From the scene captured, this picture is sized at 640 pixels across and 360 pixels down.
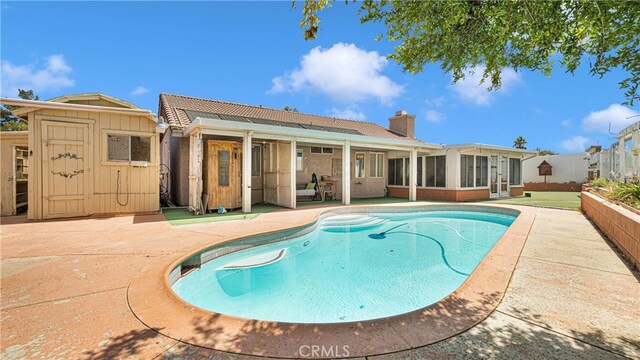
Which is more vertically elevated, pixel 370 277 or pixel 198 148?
pixel 198 148

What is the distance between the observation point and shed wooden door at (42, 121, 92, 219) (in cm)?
731

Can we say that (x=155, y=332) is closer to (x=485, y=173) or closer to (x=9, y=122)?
(x=485, y=173)

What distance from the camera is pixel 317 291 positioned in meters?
4.15

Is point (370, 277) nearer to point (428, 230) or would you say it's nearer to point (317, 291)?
point (317, 291)

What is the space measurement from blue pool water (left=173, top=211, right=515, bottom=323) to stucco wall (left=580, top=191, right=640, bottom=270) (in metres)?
2.14

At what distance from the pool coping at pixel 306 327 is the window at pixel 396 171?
13.1 meters

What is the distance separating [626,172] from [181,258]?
16719 millimetres

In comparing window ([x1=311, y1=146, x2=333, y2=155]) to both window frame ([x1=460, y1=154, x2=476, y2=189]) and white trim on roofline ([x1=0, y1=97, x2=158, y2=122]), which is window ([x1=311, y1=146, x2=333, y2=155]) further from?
white trim on roofline ([x1=0, y1=97, x2=158, y2=122])

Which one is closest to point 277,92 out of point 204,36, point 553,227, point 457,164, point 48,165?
point 204,36

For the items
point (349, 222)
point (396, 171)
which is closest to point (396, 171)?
point (396, 171)

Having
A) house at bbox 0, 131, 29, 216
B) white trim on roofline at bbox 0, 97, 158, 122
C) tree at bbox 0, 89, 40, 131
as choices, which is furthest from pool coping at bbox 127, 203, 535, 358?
tree at bbox 0, 89, 40, 131

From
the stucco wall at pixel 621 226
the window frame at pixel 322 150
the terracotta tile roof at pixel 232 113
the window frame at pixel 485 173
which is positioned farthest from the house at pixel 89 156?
the window frame at pixel 485 173

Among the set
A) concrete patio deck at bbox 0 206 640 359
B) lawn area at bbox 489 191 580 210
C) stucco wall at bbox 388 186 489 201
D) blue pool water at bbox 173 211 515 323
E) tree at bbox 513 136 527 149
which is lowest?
blue pool water at bbox 173 211 515 323

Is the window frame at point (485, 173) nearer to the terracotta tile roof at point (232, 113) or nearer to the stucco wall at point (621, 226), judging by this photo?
the terracotta tile roof at point (232, 113)
